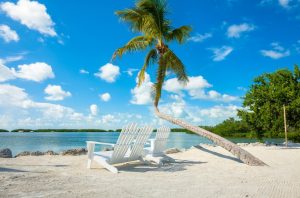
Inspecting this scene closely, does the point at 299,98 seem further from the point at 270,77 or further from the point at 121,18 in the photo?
the point at 121,18

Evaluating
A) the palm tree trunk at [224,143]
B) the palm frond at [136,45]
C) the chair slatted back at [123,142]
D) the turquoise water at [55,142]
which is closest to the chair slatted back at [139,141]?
the chair slatted back at [123,142]

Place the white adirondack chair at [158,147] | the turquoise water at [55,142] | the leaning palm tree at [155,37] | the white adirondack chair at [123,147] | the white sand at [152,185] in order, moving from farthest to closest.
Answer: the turquoise water at [55,142] → the leaning palm tree at [155,37] → the white adirondack chair at [158,147] → the white adirondack chair at [123,147] → the white sand at [152,185]

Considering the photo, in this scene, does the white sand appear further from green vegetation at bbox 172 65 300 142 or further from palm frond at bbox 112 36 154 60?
green vegetation at bbox 172 65 300 142

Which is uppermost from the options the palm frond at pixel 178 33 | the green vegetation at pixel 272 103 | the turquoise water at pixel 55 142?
the palm frond at pixel 178 33

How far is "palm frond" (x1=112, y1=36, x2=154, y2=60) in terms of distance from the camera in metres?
14.5

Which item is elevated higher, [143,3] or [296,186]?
[143,3]

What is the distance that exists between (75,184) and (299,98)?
17.3 m

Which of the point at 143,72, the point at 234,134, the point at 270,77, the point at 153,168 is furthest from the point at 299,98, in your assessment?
the point at 234,134

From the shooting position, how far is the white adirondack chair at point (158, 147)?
30.5ft

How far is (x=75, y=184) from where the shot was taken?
565 cm

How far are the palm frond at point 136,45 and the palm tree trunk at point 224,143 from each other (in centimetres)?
346

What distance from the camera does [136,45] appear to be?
14.6m

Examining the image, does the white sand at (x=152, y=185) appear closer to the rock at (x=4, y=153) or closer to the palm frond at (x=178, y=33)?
the rock at (x=4, y=153)

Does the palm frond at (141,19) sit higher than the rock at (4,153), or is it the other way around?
the palm frond at (141,19)
